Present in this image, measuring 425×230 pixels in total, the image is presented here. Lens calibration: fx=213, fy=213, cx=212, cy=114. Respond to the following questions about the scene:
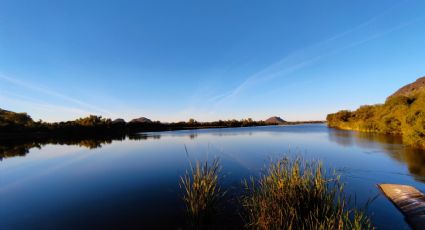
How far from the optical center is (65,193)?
12.1 m

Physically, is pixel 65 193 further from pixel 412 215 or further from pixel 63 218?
pixel 412 215

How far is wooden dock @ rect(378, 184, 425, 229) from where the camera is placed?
6.90 m

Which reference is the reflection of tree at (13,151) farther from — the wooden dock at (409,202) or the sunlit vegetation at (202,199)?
the wooden dock at (409,202)

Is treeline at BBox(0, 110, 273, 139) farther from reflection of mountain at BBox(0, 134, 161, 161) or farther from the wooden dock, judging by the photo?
the wooden dock

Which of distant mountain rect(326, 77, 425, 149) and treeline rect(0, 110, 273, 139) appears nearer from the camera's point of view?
distant mountain rect(326, 77, 425, 149)

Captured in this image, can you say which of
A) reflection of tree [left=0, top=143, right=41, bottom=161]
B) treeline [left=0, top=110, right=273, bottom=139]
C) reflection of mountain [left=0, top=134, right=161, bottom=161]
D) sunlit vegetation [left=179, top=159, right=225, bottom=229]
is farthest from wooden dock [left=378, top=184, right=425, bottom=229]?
treeline [left=0, top=110, right=273, bottom=139]

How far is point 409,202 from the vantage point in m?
8.20

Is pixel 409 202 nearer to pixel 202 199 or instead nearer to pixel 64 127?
pixel 202 199

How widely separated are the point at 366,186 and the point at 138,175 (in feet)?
46.9

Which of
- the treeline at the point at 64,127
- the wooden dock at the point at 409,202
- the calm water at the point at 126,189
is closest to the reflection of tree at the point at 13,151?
the calm water at the point at 126,189

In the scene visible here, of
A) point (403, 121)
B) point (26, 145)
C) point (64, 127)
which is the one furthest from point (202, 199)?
point (64, 127)

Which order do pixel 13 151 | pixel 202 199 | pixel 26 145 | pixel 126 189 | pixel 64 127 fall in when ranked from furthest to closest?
pixel 64 127, pixel 26 145, pixel 13 151, pixel 126 189, pixel 202 199

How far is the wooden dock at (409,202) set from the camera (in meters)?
6.90

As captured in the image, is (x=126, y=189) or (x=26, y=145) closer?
(x=126, y=189)
